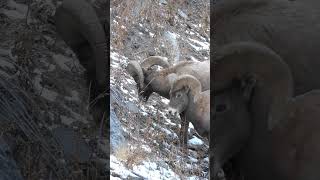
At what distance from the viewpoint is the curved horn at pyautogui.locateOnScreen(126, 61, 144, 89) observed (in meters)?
3.91

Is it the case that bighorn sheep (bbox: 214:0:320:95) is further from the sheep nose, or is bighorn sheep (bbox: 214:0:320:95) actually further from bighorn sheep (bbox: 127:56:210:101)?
the sheep nose

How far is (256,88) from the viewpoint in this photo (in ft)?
12.5

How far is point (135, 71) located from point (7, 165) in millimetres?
1178

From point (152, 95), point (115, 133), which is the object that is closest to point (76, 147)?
point (115, 133)

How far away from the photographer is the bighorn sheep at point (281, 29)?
147 inches

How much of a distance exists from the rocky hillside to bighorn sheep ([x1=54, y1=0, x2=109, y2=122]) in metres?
0.09

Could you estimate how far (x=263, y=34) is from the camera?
12.4 feet

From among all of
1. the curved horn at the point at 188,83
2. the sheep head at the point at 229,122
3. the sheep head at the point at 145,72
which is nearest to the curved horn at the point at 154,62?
the sheep head at the point at 145,72

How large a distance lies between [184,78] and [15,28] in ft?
4.29

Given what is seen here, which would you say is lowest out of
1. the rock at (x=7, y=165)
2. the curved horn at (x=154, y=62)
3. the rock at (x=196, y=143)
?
the rock at (x=7, y=165)

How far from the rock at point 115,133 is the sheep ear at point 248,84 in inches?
36.1

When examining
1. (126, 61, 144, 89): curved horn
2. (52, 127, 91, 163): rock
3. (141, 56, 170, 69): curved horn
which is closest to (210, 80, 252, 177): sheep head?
(141, 56, 170, 69): curved horn

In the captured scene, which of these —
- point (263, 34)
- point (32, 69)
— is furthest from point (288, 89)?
point (32, 69)

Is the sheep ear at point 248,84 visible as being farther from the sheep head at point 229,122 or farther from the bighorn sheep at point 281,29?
the bighorn sheep at point 281,29
